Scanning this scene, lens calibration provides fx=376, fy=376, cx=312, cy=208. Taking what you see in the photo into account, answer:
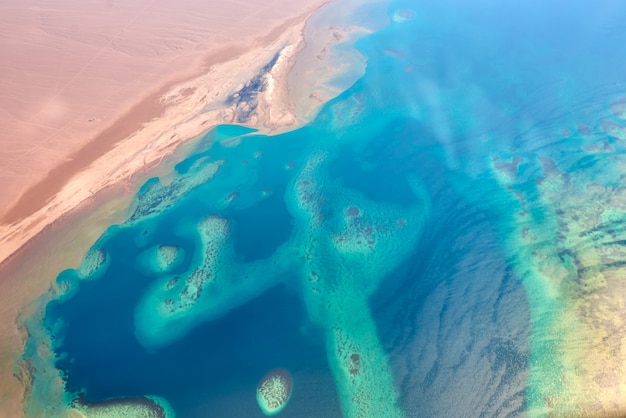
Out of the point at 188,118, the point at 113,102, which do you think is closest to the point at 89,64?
the point at 113,102

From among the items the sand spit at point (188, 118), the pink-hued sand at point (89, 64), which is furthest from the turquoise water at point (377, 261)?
the pink-hued sand at point (89, 64)

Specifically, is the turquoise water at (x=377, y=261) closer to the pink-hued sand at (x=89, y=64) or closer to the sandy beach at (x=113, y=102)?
the sandy beach at (x=113, y=102)

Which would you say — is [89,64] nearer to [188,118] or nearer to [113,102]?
[113,102]

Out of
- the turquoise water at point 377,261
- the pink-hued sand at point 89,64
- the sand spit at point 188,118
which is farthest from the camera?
the pink-hued sand at point 89,64

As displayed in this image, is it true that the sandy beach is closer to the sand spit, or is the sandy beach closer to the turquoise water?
the sand spit

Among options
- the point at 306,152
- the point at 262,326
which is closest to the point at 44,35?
the point at 306,152

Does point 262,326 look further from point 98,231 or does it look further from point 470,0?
point 470,0

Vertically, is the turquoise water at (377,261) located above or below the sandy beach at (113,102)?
below
